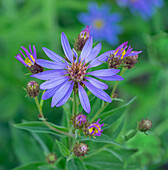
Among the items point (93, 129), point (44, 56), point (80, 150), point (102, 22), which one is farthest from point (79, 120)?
point (102, 22)

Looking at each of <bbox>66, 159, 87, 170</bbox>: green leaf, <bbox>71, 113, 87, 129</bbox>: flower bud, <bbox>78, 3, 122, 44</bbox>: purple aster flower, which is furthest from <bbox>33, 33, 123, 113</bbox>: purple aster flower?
<bbox>78, 3, 122, 44</bbox>: purple aster flower

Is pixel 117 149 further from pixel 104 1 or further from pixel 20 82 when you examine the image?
pixel 104 1

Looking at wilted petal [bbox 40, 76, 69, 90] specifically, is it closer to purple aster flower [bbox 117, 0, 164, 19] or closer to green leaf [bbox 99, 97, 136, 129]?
green leaf [bbox 99, 97, 136, 129]

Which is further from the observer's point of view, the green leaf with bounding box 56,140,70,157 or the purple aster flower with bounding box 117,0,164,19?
the purple aster flower with bounding box 117,0,164,19

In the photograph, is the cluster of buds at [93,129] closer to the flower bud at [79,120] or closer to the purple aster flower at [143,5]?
the flower bud at [79,120]

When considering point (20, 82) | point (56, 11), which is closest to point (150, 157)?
point (20, 82)

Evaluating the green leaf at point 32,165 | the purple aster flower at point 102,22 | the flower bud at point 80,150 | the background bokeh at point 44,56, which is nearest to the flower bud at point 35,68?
the flower bud at point 80,150
